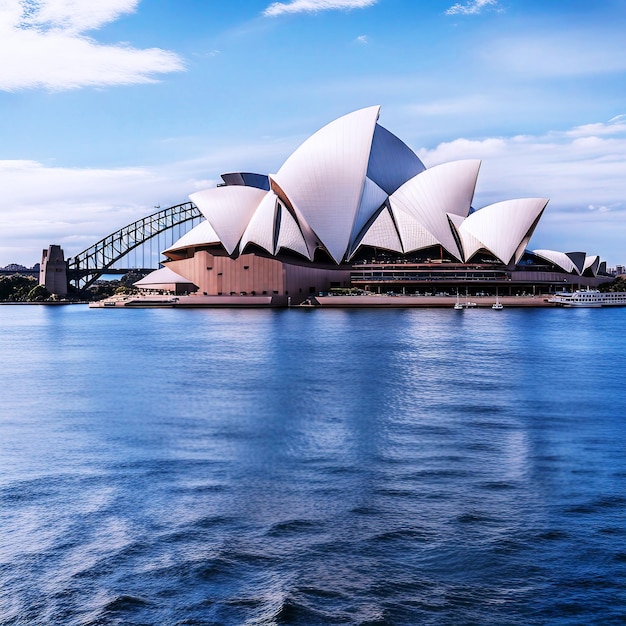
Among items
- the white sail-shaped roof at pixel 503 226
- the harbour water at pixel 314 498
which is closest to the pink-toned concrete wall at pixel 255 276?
the white sail-shaped roof at pixel 503 226

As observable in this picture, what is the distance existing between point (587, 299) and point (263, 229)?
1799 inches

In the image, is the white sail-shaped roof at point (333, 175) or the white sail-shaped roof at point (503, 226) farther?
the white sail-shaped roof at point (503, 226)

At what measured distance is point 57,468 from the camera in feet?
64.4

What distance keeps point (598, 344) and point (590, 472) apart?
36.7m

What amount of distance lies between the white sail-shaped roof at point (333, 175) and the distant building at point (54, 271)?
65174 millimetres

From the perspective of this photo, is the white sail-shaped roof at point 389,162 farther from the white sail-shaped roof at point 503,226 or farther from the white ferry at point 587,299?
the white ferry at point 587,299

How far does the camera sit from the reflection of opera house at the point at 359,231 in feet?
320

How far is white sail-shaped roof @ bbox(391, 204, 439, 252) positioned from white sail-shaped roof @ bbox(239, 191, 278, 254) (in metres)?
16.6

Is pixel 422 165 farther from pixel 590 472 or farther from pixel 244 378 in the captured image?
pixel 590 472

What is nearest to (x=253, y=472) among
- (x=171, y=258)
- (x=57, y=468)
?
(x=57, y=468)

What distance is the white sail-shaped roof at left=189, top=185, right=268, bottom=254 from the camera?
101625 mm

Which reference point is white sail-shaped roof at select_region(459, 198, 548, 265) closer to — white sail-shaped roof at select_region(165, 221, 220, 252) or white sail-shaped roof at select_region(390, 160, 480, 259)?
white sail-shaped roof at select_region(390, 160, 480, 259)

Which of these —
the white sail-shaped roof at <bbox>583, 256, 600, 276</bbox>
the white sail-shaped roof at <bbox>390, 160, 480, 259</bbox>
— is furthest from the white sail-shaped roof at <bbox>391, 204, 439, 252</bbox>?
the white sail-shaped roof at <bbox>583, 256, 600, 276</bbox>

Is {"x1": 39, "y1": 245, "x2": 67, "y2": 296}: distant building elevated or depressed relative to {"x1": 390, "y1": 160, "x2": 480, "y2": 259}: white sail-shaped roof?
depressed
